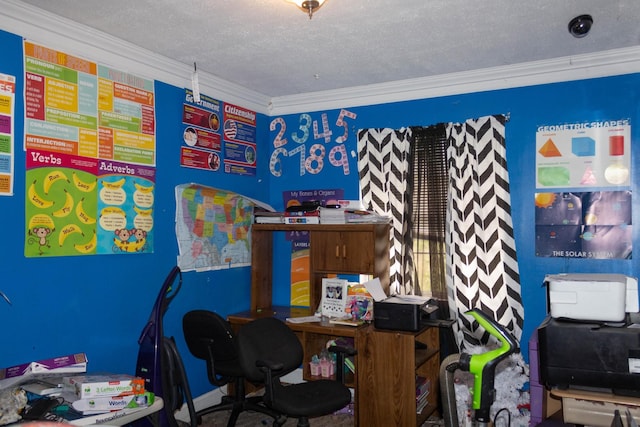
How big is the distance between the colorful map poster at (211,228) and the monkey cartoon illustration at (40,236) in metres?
0.96

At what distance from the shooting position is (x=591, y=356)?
2.25 m

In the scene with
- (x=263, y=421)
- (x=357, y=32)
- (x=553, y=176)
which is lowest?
(x=263, y=421)

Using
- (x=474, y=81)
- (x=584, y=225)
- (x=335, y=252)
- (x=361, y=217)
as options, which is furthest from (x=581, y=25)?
(x=335, y=252)

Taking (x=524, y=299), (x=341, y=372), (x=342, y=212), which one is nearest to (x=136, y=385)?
(x=341, y=372)

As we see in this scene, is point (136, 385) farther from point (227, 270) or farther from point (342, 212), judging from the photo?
point (342, 212)

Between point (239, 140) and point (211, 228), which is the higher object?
point (239, 140)

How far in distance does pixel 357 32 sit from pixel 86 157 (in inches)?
69.0

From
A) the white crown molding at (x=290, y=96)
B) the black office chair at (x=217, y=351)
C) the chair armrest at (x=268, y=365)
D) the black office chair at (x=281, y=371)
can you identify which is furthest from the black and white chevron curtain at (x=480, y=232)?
the black office chair at (x=217, y=351)

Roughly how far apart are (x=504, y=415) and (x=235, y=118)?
2.97 meters

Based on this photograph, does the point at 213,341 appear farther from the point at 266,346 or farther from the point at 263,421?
the point at 263,421

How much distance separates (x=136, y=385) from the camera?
2.35 meters

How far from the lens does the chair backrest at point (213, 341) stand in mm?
3125

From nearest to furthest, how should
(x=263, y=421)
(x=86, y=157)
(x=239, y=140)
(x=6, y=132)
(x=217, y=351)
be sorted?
1. (x=6, y=132)
2. (x=86, y=157)
3. (x=217, y=351)
4. (x=263, y=421)
5. (x=239, y=140)

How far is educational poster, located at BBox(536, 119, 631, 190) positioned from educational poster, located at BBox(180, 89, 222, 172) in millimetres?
2403
